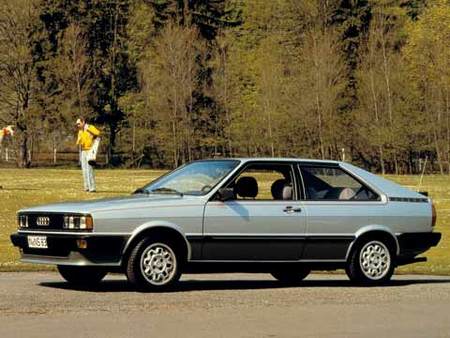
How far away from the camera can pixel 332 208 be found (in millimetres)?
14531

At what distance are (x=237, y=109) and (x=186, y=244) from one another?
221ft

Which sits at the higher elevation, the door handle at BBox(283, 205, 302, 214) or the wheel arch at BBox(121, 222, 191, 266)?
the door handle at BBox(283, 205, 302, 214)

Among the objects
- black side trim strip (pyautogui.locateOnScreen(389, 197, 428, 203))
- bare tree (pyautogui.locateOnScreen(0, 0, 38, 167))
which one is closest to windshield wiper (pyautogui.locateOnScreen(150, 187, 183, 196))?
black side trim strip (pyautogui.locateOnScreen(389, 197, 428, 203))

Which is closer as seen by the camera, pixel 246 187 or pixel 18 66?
pixel 246 187

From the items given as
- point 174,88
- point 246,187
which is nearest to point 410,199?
point 246,187

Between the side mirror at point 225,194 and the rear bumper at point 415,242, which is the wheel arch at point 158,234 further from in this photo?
the rear bumper at point 415,242

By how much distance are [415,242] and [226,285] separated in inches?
101

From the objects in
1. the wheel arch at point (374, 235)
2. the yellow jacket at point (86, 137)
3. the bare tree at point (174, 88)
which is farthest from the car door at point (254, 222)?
the bare tree at point (174, 88)

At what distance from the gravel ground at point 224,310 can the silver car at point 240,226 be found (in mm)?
315

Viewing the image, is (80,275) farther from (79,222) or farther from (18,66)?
(18,66)

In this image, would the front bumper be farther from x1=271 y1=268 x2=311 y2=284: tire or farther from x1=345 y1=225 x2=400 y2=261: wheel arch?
x1=345 y1=225 x2=400 y2=261: wheel arch

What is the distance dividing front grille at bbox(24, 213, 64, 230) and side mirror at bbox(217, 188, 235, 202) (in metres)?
1.91

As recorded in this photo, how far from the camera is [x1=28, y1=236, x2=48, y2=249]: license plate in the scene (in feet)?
43.8

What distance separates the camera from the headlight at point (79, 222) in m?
13.1
